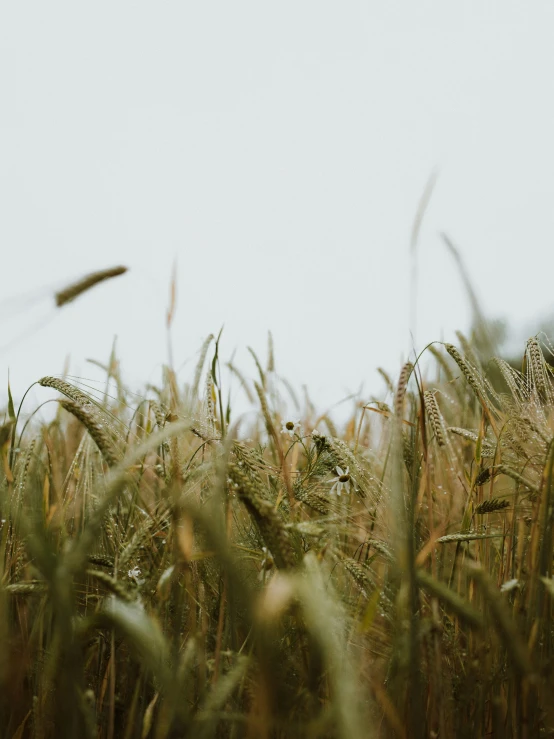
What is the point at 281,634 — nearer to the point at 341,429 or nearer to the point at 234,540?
the point at 234,540

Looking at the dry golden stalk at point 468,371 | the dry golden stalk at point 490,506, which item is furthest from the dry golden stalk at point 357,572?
the dry golden stalk at point 468,371

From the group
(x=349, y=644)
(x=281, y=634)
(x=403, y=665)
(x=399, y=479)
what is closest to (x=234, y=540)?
(x=281, y=634)

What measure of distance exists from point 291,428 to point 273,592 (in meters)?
0.98

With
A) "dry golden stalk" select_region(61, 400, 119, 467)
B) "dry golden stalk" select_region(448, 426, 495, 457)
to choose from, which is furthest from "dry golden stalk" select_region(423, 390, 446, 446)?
"dry golden stalk" select_region(61, 400, 119, 467)

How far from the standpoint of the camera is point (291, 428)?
4.92 ft

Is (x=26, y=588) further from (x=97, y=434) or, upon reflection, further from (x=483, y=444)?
(x=483, y=444)

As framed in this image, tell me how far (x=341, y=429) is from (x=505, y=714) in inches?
55.4

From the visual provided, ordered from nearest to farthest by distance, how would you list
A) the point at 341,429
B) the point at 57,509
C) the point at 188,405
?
1. the point at 188,405
2. the point at 57,509
3. the point at 341,429

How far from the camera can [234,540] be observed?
126 cm

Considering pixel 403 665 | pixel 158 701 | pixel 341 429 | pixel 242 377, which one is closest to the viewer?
pixel 403 665

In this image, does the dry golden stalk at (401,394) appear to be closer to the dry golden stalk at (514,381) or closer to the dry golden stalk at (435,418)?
the dry golden stalk at (435,418)

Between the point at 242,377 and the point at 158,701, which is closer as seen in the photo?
the point at 158,701

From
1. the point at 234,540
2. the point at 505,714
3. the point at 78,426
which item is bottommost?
the point at 505,714

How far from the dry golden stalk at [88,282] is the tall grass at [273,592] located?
204 millimetres
